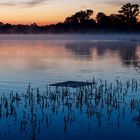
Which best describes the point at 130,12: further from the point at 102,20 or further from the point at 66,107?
the point at 66,107

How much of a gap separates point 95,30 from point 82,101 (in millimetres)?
165080

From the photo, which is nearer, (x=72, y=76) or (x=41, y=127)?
(x=41, y=127)

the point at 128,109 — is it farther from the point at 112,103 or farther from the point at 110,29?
the point at 110,29

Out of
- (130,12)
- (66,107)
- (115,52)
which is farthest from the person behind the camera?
(130,12)

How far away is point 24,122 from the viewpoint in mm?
14070

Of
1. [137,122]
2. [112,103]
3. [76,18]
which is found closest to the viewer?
[137,122]

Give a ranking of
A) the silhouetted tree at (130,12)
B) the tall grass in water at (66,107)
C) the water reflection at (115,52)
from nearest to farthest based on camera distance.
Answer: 1. the tall grass in water at (66,107)
2. the water reflection at (115,52)
3. the silhouetted tree at (130,12)

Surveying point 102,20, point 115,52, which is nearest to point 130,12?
point 102,20

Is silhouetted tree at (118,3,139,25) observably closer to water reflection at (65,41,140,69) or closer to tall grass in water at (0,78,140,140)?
water reflection at (65,41,140,69)

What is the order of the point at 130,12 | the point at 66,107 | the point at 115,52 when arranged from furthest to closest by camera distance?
the point at 130,12
the point at 115,52
the point at 66,107

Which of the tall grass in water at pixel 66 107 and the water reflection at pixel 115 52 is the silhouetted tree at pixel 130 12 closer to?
the water reflection at pixel 115 52

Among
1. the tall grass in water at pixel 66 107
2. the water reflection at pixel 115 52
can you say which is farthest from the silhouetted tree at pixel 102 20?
the tall grass in water at pixel 66 107

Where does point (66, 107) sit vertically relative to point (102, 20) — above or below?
below

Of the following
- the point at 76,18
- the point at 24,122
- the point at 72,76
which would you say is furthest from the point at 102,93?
the point at 76,18
